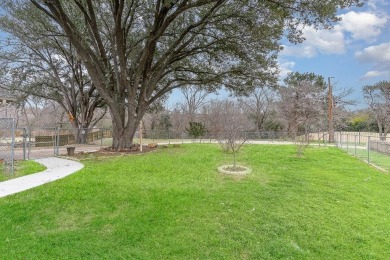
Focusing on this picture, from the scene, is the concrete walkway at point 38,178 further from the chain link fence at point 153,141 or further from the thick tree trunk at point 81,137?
the thick tree trunk at point 81,137

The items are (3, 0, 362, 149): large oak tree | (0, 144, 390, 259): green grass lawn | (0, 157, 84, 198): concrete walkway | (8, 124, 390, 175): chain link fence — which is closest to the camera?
(0, 144, 390, 259): green grass lawn

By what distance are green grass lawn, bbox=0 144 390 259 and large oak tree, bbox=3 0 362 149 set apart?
19.3ft

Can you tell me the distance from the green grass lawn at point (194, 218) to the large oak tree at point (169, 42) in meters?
5.90

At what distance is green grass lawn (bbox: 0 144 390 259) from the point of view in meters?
4.28

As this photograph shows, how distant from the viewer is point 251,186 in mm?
7367

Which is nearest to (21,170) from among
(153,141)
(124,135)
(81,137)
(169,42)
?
(124,135)

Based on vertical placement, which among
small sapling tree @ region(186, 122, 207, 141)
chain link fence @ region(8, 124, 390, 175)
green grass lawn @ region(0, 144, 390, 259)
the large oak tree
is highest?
the large oak tree

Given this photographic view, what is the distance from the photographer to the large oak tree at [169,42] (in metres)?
11.5

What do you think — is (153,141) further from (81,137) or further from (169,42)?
(169,42)

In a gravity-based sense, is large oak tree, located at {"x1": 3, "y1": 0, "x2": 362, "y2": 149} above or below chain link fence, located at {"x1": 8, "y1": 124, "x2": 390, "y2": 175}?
above

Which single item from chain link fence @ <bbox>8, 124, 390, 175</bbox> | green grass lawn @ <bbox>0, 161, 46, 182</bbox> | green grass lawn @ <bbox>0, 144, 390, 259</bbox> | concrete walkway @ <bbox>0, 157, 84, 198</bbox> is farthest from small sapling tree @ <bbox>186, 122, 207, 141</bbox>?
green grass lawn @ <bbox>0, 144, 390, 259</bbox>

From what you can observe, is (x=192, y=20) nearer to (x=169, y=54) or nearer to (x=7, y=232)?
(x=169, y=54)

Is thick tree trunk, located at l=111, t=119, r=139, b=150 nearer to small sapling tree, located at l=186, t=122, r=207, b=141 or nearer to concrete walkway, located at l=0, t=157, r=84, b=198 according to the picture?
concrete walkway, located at l=0, t=157, r=84, b=198

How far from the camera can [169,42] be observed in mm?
15805
